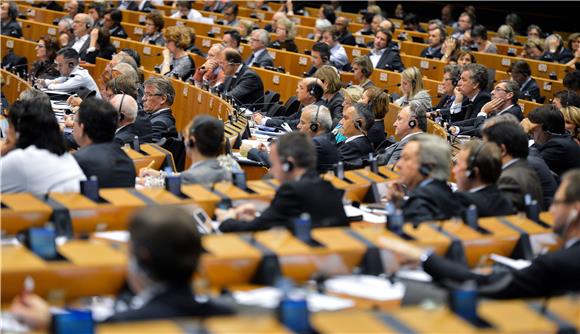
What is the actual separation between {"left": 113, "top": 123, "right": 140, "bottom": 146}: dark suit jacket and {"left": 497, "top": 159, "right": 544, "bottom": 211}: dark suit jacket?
7.46ft

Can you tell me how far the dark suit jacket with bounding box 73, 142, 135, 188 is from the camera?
4.81m

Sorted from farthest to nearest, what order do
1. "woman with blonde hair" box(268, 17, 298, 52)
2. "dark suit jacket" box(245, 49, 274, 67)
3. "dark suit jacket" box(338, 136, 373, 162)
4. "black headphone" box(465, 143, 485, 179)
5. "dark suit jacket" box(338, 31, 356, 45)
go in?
"dark suit jacket" box(338, 31, 356, 45) < "woman with blonde hair" box(268, 17, 298, 52) < "dark suit jacket" box(245, 49, 274, 67) < "dark suit jacket" box(338, 136, 373, 162) < "black headphone" box(465, 143, 485, 179)

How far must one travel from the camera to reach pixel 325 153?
6102 mm

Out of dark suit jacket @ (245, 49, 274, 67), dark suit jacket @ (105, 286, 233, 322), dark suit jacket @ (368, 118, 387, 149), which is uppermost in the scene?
dark suit jacket @ (105, 286, 233, 322)

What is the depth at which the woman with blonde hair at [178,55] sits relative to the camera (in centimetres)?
998

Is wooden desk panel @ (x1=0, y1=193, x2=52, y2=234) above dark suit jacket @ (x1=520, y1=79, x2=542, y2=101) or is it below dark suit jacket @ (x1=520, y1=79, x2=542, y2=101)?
above

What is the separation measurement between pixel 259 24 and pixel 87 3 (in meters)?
2.30

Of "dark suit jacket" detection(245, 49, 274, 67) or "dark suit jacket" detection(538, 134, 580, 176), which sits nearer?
"dark suit jacket" detection(538, 134, 580, 176)

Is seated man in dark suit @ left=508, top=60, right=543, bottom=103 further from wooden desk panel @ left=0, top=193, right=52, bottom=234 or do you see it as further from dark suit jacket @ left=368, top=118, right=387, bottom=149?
wooden desk panel @ left=0, top=193, right=52, bottom=234

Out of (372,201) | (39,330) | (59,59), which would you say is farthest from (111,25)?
(39,330)

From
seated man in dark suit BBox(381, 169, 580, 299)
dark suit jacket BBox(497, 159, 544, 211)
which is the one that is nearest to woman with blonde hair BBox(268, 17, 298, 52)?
dark suit jacket BBox(497, 159, 544, 211)

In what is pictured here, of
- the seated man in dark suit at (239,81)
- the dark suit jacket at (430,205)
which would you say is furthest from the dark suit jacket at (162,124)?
the dark suit jacket at (430,205)

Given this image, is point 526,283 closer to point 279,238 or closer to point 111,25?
point 279,238

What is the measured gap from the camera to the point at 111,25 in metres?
12.1
